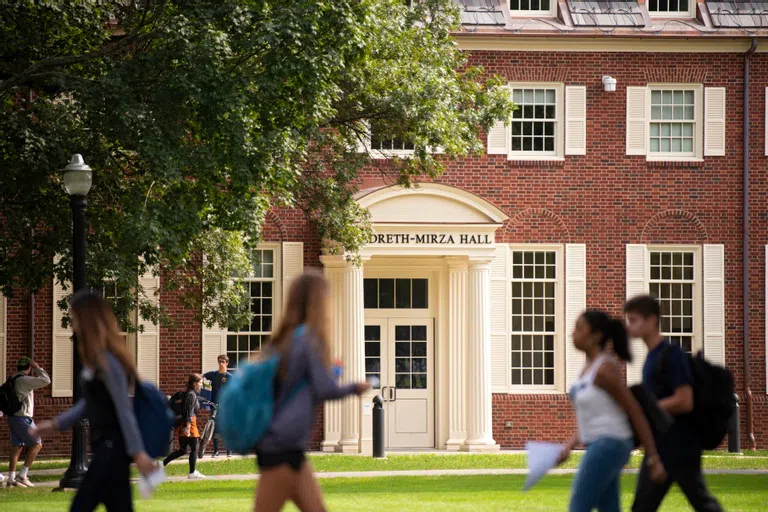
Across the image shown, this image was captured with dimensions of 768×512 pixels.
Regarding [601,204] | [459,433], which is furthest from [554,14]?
[459,433]

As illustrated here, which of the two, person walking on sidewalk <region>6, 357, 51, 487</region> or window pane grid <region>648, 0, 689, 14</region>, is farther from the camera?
window pane grid <region>648, 0, 689, 14</region>

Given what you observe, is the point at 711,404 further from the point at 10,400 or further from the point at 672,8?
the point at 672,8

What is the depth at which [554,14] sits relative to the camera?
2550cm

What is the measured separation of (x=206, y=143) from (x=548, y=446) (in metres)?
9.53

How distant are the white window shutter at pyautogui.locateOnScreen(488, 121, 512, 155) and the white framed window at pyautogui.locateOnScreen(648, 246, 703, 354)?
134 inches

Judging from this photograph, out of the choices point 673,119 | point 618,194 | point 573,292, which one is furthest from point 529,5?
point 573,292

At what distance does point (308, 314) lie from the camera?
21.0 feet

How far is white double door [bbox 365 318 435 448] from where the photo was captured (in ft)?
82.3

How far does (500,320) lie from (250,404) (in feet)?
61.7

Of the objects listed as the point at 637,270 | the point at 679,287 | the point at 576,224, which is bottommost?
the point at 679,287

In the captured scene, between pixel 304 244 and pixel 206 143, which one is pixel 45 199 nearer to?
pixel 206 143

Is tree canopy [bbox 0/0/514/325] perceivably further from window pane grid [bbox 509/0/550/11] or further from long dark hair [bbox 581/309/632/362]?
long dark hair [bbox 581/309/632/362]

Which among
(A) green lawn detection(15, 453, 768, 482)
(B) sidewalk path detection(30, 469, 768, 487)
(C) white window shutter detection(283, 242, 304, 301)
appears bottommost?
(A) green lawn detection(15, 453, 768, 482)

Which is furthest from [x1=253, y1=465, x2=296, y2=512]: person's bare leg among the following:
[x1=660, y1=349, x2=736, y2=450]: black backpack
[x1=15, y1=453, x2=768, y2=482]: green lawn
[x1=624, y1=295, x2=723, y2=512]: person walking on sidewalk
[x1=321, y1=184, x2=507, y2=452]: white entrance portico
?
[x1=321, y1=184, x2=507, y2=452]: white entrance portico
